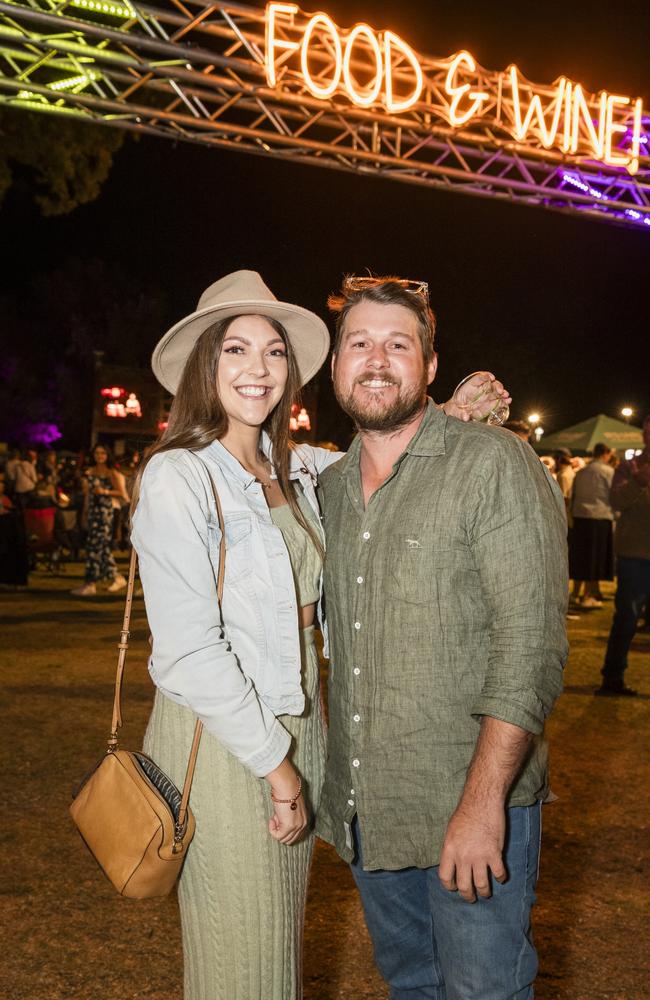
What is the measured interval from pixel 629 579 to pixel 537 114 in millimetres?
5080

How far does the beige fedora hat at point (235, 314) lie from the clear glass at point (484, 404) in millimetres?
471

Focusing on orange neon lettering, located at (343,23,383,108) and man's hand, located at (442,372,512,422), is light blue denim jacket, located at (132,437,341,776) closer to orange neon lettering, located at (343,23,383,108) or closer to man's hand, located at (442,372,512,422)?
man's hand, located at (442,372,512,422)

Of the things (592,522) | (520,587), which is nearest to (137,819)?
(520,587)

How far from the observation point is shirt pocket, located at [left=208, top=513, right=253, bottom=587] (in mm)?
2088

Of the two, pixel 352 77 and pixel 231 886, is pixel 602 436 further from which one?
pixel 231 886

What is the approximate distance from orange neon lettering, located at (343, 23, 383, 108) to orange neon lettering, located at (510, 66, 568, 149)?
5.35ft

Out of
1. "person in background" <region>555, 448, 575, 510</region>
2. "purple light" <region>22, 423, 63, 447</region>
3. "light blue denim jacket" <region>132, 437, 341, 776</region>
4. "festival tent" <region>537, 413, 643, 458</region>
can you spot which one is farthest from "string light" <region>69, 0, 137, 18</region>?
"purple light" <region>22, 423, 63, 447</region>

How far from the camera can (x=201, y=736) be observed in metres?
2.08

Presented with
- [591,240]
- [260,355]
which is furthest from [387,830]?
[591,240]

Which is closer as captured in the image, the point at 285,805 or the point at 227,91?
the point at 285,805

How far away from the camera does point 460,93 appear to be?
8.67 meters

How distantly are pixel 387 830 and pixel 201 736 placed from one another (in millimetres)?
498

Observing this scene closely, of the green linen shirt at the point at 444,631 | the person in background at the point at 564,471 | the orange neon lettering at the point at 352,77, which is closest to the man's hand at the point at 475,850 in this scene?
the green linen shirt at the point at 444,631

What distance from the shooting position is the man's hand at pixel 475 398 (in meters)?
2.73
